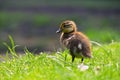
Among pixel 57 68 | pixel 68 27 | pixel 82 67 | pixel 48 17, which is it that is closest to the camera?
pixel 57 68

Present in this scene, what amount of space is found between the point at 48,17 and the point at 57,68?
2147cm

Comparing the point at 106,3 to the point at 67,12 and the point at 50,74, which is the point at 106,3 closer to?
the point at 67,12

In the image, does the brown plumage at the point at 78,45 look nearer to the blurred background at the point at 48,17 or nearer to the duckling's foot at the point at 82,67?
the duckling's foot at the point at 82,67

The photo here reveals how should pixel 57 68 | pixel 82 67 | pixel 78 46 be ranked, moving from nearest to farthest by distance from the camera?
1. pixel 57 68
2. pixel 82 67
3. pixel 78 46

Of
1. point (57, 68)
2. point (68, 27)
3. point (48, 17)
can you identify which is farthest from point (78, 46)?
point (48, 17)

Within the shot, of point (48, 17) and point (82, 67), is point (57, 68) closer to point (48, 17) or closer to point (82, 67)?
point (82, 67)

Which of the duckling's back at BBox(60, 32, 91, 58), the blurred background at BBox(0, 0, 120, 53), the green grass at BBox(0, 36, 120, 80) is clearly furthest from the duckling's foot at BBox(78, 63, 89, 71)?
the blurred background at BBox(0, 0, 120, 53)

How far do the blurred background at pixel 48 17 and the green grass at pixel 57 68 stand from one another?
13.6 metres

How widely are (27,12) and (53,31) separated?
4221 mm

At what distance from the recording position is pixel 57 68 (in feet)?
24.5

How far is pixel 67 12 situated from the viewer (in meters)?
30.1

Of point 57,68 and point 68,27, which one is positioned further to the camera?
point 68,27

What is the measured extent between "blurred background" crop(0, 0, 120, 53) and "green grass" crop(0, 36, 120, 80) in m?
13.6

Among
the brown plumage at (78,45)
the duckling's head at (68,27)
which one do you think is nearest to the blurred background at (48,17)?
the duckling's head at (68,27)
